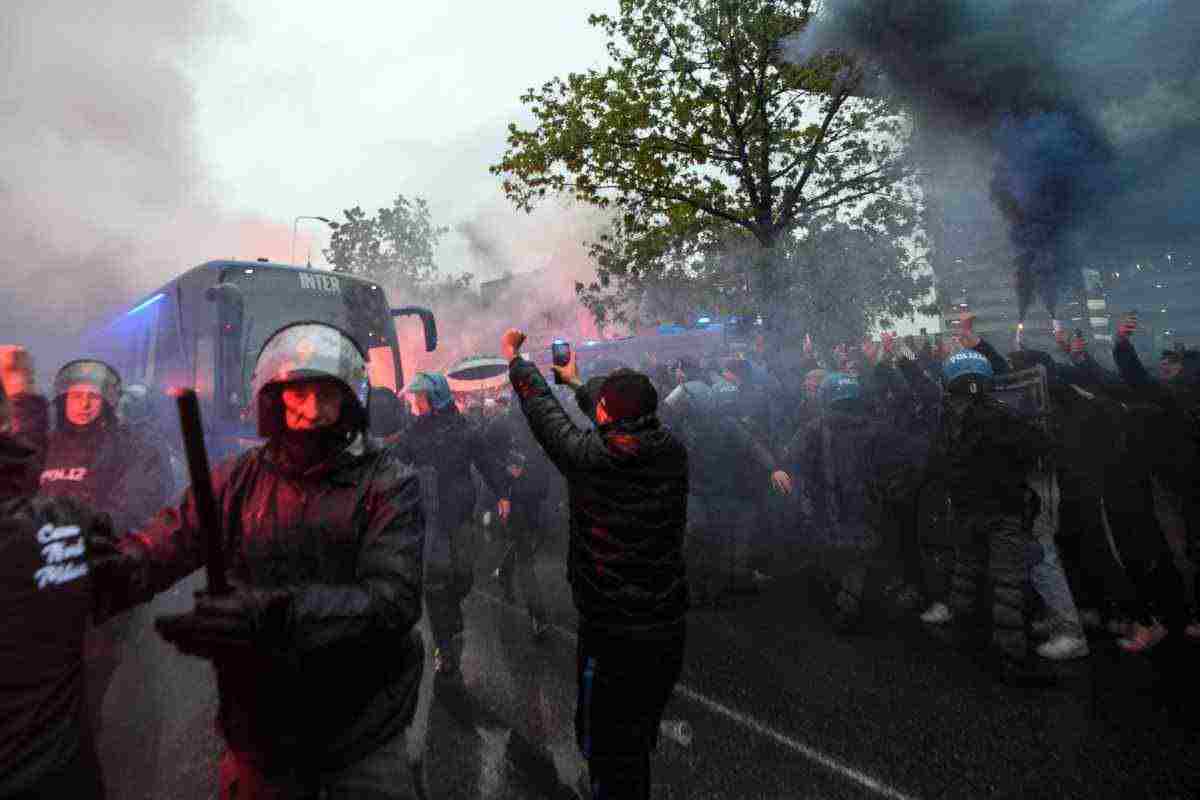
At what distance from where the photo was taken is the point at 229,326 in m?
6.89

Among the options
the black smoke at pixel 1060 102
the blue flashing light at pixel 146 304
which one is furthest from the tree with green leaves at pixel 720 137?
the blue flashing light at pixel 146 304

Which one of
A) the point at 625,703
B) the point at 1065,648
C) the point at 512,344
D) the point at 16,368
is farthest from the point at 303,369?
the point at 1065,648

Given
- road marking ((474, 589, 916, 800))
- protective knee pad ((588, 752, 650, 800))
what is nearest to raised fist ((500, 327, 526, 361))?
protective knee pad ((588, 752, 650, 800))

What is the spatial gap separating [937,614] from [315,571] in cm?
483

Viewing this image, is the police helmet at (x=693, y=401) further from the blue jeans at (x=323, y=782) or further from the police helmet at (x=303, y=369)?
the blue jeans at (x=323, y=782)

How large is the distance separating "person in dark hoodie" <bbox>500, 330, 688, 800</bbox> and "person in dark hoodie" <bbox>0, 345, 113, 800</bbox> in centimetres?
157

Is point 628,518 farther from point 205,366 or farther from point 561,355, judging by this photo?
point 205,366

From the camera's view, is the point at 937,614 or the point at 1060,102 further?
the point at 1060,102

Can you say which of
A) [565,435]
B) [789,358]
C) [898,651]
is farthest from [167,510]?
A: [789,358]

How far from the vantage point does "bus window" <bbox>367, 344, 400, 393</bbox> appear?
349 inches

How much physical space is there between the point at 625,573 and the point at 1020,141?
33.5 feet

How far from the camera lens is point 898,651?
14.4 feet

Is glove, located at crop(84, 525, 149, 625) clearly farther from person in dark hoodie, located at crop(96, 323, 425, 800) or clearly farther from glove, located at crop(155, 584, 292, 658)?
glove, located at crop(155, 584, 292, 658)

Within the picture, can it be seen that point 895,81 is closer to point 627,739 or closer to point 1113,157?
point 1113,157
